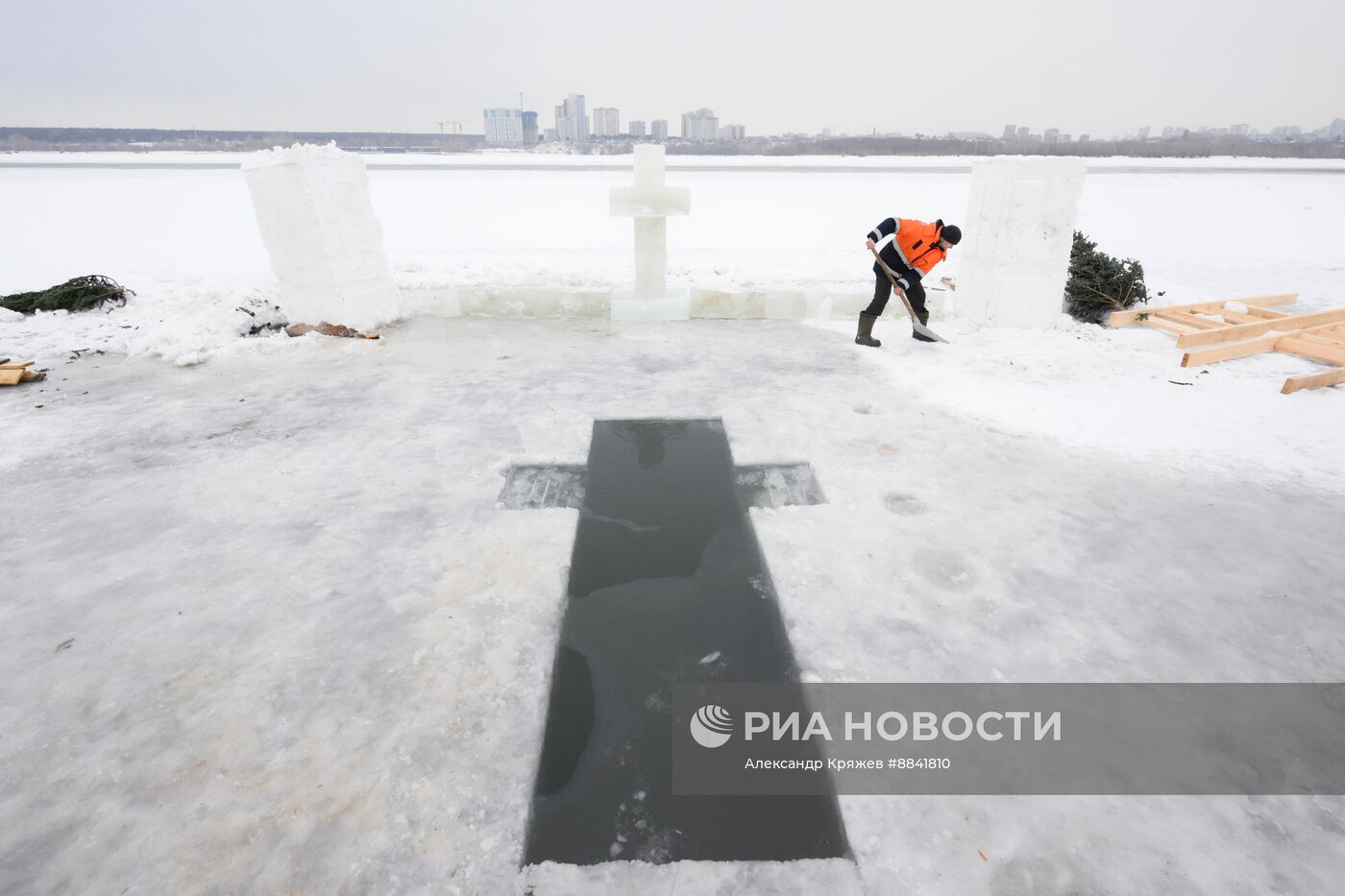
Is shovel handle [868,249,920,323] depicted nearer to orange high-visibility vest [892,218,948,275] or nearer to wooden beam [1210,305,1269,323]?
orange high-visibility vest [892,218,948,275]

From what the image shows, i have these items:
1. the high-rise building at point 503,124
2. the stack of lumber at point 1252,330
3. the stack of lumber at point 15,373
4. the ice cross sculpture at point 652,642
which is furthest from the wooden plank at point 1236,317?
the high-rise building at point 503,124

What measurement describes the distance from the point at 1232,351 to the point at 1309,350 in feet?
2.27

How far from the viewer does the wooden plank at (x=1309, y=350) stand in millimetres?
5723

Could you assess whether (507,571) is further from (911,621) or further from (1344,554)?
(1344,554)

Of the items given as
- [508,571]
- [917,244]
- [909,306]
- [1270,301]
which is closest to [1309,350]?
[1270,301]

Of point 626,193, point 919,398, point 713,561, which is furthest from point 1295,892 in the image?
point 626,193

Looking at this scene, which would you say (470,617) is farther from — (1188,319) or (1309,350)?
(1188,319)

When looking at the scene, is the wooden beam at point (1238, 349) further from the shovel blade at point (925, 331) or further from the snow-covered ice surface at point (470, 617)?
the shovel blade at point (925, 331)

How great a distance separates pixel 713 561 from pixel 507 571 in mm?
960

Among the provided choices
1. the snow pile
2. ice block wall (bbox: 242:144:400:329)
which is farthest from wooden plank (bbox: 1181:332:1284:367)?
the snow pile

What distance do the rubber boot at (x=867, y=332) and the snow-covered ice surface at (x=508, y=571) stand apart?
8.9 inches

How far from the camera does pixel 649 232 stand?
749 centimetres

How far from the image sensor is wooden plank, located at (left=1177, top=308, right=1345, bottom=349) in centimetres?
631

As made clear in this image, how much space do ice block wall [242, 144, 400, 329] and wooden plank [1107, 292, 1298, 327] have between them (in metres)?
8.02
